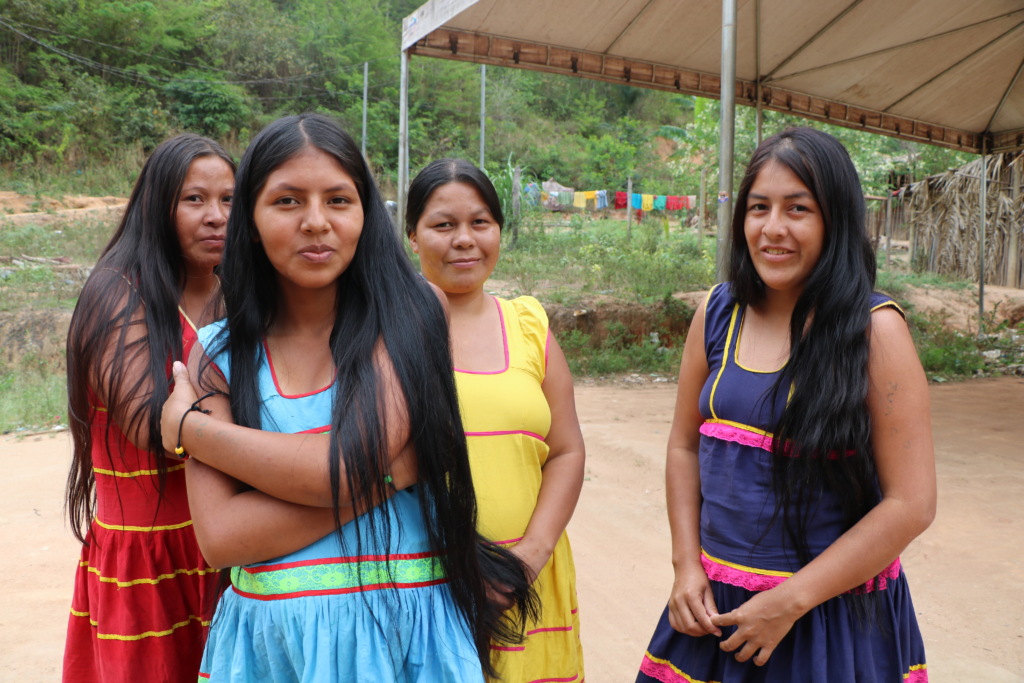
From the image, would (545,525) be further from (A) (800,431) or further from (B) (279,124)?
(B) (279,124)

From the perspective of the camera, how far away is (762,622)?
132 centimetres

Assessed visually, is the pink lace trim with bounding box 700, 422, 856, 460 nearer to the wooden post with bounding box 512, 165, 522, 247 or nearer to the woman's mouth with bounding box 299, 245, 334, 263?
the woman's mouth with bounding box 299, 245, 334, 263

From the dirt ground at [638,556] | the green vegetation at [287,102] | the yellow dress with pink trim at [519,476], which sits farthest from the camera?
the green vegetation at [287,102]

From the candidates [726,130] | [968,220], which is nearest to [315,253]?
[726,130]

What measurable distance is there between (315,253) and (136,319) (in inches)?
21.8

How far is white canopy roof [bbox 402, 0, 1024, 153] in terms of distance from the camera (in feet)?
18.8

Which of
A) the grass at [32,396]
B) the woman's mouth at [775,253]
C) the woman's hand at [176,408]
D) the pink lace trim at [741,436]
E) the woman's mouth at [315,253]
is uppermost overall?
the woman's mouth at [775,253]

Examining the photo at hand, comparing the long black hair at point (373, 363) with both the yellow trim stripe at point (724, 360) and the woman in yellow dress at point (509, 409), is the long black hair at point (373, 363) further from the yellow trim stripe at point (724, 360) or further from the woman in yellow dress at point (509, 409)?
the yellow trim stripe at point (724, 360)

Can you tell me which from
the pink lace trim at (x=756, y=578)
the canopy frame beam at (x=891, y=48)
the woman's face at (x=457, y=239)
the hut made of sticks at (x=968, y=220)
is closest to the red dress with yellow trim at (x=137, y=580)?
the woman's face at (x=457, y=239)

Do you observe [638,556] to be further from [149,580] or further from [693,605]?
[149,580]

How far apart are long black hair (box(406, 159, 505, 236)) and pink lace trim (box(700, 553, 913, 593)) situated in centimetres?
99

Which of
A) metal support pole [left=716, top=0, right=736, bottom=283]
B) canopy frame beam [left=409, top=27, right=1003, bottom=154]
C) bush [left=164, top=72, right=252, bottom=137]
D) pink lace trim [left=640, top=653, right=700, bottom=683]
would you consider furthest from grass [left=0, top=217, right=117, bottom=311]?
pink lace trim [left=640, top=653, right=700, bottom=683]

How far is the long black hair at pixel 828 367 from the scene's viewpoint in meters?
1.33

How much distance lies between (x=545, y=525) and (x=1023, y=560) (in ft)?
9.93
